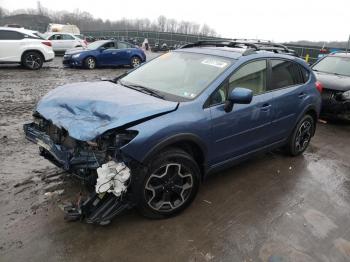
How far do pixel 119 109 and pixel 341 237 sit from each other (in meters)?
2.67

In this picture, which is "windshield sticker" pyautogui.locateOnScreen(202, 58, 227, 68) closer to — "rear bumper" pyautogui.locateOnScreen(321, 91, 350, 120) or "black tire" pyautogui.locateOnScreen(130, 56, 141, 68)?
"rear bumper" pyautogui.locateOnScreen(321, 91, 350, 120)

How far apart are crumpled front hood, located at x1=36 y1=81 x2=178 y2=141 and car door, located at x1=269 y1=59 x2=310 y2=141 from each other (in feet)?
5.85

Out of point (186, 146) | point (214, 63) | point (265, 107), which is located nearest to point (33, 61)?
point (214, 63)

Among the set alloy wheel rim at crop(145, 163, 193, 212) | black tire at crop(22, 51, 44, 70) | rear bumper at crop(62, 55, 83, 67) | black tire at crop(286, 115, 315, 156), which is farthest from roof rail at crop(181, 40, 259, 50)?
rear bumper at crop(62, 55, 83, 67)

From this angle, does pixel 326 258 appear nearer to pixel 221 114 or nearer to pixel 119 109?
pixel 221 114

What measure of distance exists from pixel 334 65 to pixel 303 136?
4.18 meters

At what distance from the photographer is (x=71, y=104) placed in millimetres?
3623

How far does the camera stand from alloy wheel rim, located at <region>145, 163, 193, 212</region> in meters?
3.37

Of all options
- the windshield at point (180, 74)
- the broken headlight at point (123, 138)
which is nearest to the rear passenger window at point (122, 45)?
the windshield at point (180, 74)

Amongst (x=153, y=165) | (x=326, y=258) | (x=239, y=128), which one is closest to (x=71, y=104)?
(x=153, y=165)

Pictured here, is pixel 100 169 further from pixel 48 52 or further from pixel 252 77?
pixel 48 52

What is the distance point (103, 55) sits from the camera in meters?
16.0

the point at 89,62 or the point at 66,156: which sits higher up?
the point at 66,156

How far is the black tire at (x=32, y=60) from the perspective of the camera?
13.9 m
